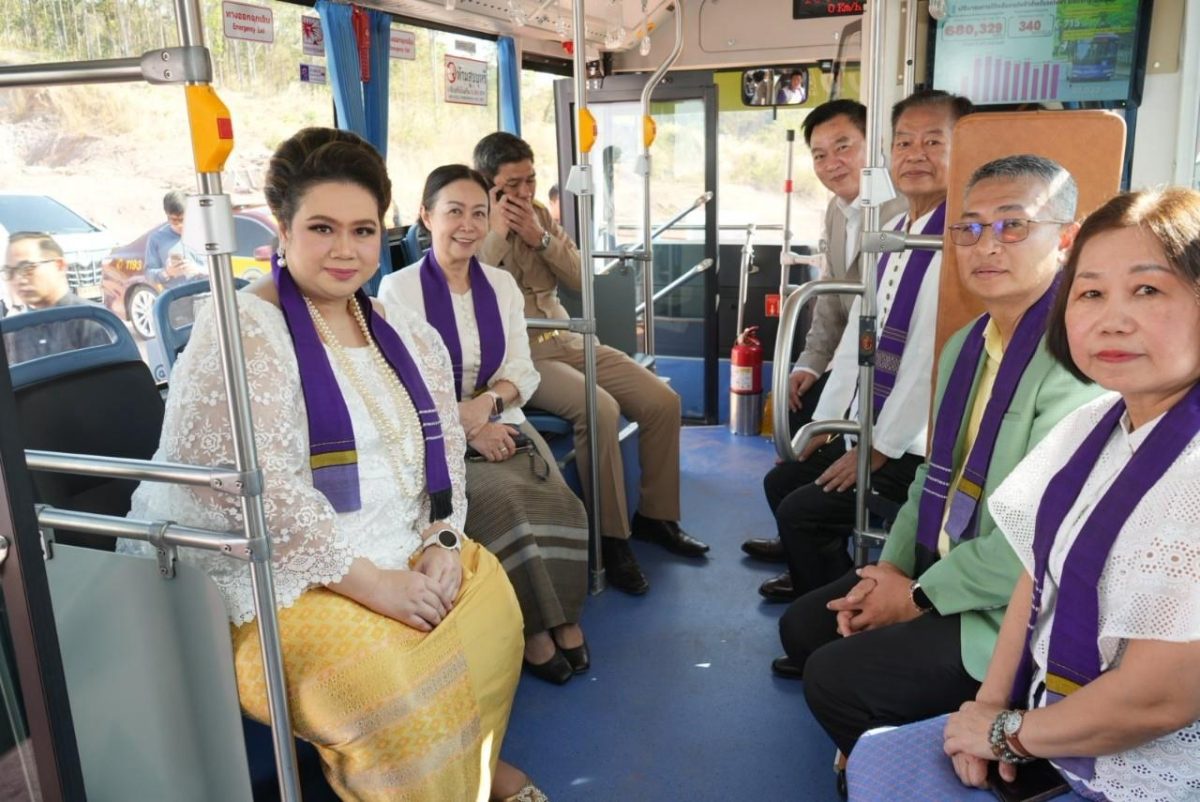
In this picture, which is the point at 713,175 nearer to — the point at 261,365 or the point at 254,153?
the point at 254,153

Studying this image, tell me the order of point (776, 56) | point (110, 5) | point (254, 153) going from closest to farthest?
1. point (110, 5)
2. point (254, 153)
3. point (776, 56)

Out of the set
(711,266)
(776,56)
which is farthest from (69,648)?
(776,56)

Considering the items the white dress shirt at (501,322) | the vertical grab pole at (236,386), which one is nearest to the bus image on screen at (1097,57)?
the white dress shirt at (501,322)

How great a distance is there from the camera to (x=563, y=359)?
13.5 feet

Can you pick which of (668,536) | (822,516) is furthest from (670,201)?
(822,516)

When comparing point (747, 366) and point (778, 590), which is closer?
point (778, 590)

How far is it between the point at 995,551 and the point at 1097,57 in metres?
2.38

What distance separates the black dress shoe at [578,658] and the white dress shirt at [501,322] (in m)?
0.84

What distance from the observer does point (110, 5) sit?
328 centimetres

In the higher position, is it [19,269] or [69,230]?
[69,230]

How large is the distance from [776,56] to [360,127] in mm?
3406

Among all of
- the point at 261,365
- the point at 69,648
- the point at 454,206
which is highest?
the point at 454,206

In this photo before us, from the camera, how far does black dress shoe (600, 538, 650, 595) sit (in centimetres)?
367

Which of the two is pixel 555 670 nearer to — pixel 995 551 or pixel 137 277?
pixel 995 551
